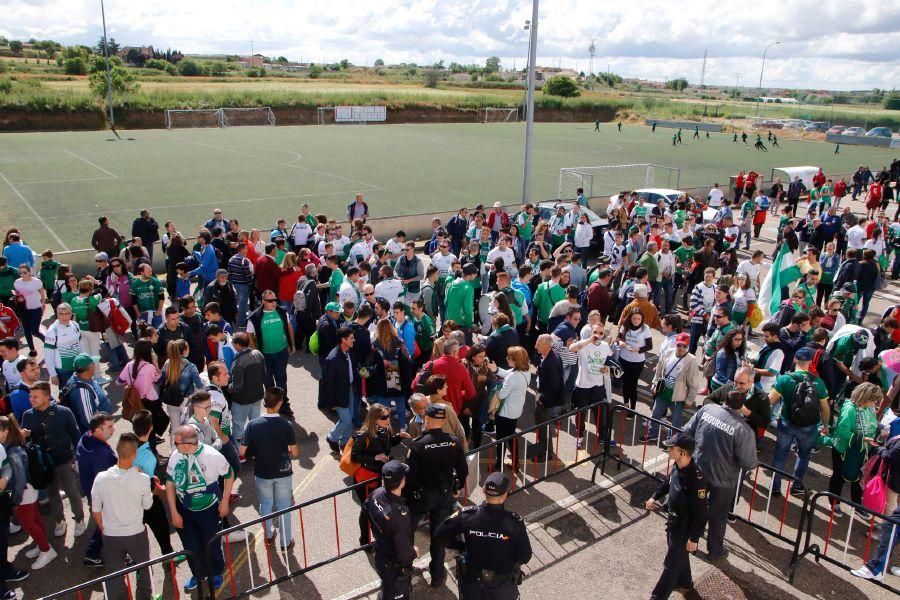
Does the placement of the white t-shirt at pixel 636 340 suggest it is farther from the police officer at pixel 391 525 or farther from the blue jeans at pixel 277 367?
the police officer at pixel 391 525

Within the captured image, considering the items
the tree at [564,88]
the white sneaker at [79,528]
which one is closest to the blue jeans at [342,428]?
the white sneaker at [79,528]

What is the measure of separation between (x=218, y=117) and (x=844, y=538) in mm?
62693

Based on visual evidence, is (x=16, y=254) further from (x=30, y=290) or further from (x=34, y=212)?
(x=34, y=212)

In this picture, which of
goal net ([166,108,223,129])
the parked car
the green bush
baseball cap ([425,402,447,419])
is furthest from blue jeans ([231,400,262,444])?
the green bush

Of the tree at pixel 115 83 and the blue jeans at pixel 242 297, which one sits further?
the tree at pixel 115 83

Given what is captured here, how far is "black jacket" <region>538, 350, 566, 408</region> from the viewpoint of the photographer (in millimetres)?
7688

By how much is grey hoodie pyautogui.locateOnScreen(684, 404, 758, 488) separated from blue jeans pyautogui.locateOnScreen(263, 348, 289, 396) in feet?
17.2

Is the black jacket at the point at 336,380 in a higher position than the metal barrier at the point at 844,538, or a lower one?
higher

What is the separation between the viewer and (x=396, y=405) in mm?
8312

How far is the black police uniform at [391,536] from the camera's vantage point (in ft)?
16.3

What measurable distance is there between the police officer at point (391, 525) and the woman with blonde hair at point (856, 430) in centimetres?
438

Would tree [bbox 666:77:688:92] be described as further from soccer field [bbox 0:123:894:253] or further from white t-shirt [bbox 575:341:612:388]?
white t-shirt [bbox 575:341:612:388]

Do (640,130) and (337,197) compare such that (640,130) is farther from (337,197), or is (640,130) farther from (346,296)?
(346,296)

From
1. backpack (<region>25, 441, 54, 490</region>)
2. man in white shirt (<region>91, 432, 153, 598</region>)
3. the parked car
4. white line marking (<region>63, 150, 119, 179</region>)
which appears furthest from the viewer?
the parked car
